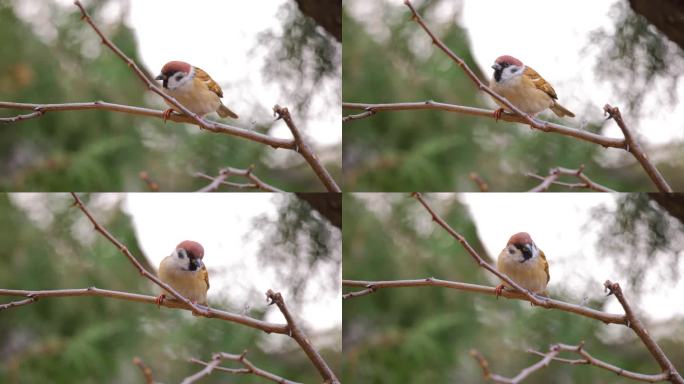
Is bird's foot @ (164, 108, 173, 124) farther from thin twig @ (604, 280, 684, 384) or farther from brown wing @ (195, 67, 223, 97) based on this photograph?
thin twig @ (604, 280, 684, 384)

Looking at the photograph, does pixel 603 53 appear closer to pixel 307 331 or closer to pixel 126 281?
pixel 307 331

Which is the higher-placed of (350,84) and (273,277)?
(350,84)

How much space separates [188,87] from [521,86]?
1.15 m

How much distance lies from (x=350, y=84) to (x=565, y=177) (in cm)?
90

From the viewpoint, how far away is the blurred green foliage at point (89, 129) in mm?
3270

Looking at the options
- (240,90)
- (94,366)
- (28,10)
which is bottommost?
(94,366)

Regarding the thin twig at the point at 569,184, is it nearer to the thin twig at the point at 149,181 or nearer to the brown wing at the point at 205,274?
the brown wing at the point at 205,274

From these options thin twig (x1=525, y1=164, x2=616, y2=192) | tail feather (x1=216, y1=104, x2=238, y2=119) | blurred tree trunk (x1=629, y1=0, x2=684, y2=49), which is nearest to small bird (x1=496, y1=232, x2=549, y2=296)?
thin twig (x1=525, y1=164, x2=616, y2=192)

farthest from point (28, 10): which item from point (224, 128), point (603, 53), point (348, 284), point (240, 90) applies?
point (603, 53)

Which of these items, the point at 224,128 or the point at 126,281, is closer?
the point at 224,128

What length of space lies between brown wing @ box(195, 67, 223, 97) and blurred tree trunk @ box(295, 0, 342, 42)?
0.46 meters

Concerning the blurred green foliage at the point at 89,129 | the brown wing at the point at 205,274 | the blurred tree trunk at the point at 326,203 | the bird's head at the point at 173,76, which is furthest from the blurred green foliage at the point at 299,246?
the bird's head at the point at 173,76

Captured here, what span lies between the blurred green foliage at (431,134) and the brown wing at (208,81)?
0.48 meters

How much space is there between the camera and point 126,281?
3.34 metres
